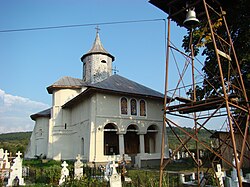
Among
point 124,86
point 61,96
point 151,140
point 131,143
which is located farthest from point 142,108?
point 61,96

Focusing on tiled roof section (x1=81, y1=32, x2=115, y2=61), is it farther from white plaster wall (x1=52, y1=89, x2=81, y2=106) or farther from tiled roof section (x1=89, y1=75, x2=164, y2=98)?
tiled roof section (x1=89, y1=75, x2=164, y2=98)

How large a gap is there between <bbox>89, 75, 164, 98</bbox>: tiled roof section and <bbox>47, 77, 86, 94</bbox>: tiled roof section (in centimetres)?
491

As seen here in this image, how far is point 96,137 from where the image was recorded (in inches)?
741

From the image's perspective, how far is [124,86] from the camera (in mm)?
22094

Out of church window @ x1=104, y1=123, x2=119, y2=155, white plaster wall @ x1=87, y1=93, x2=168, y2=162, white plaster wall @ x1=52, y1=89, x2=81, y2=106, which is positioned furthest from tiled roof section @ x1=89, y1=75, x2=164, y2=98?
white plaster wall @ x1=52, y1=89, x2=81, y2=106

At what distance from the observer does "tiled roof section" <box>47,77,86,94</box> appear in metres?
25.8

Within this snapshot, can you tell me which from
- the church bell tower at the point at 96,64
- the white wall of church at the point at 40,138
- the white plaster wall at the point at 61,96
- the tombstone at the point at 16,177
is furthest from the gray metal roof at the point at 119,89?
the tombstone at the point at 16,177

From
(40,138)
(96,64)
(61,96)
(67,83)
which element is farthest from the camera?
(40,138)

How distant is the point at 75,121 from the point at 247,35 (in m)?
17.1

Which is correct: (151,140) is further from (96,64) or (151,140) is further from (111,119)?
(96,64)

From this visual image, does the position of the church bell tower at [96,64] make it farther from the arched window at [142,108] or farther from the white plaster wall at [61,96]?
the arched window at [142,108]

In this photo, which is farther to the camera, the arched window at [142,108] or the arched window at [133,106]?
the arched window at [142,108]

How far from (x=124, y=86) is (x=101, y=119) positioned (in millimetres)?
4184

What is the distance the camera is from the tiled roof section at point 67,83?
84.5ft
